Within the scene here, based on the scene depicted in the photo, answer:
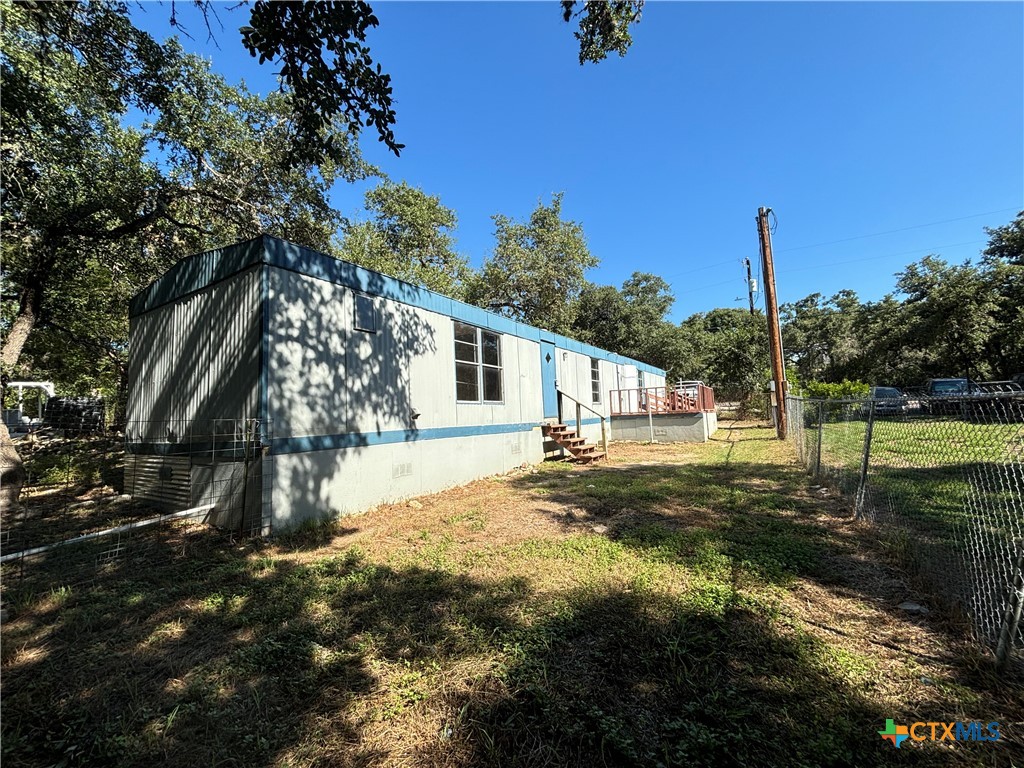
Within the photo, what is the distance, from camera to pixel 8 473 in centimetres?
580

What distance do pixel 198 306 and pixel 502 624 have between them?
5.77 meters

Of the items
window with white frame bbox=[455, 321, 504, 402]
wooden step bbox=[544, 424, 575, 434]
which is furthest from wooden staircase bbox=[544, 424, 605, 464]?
window with white frame bbox=[455, 321, 504, 402]

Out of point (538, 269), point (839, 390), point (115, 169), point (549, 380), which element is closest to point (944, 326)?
point (839, 390)

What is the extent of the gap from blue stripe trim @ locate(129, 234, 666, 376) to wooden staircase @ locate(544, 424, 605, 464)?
3.97 meters

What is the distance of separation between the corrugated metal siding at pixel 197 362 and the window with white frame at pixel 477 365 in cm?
356

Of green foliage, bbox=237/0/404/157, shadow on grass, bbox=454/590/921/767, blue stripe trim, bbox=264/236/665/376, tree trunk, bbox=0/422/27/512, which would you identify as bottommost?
shadow on grass, bbox=454/590/921/767

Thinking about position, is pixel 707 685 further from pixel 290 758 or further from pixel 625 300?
pixel 625 300

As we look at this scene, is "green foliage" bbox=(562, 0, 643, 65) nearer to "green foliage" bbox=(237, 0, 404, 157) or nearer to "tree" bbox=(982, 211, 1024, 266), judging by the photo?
"green foliage" bbox=(237, 0, 404, 157)

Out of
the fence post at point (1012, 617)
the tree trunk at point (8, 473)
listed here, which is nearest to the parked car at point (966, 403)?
the fence post at point (1012, 617)

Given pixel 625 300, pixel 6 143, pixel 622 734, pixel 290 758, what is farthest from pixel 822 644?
pixel 625 300

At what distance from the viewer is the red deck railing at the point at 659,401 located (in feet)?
47.3

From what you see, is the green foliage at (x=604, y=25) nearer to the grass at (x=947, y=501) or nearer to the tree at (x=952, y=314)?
the grass at (x=947, y=501)

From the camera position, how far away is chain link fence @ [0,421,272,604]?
3.93 m

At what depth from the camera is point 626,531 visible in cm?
469
